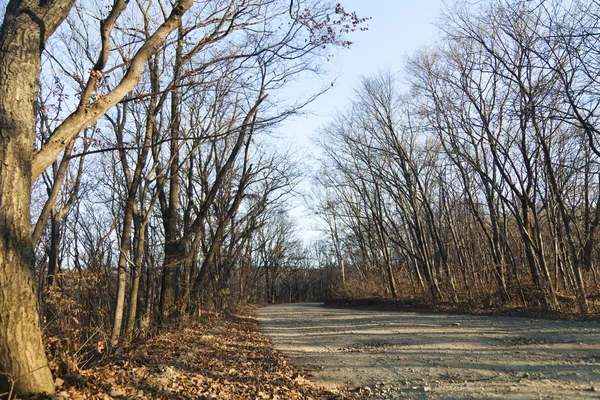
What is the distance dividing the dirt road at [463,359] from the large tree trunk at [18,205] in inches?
162

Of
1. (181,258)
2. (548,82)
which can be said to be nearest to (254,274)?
(181,258)

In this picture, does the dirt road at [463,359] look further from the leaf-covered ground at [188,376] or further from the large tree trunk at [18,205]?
the large tree trunk at [18,205]

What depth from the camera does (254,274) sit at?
46.4 meters

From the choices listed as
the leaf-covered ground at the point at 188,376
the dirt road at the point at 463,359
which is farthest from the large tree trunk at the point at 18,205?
the dirt road at the point at 463,359

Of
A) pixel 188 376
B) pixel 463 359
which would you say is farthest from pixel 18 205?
pixel 463 359

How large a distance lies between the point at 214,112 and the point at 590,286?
46.1 feet

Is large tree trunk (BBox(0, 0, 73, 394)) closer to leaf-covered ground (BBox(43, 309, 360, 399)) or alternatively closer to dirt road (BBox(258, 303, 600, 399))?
leaf-covered ground (BBox(43, 309, 360, 399))

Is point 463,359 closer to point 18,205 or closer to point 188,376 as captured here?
point 188,376

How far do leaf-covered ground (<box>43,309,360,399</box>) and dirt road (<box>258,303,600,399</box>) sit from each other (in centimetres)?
68

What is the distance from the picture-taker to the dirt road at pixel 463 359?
5051 millimetres

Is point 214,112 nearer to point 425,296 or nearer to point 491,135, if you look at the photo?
point 491,135

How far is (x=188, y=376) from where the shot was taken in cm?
554

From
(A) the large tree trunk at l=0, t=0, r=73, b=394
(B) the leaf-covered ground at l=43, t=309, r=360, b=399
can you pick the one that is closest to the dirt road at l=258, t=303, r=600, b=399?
(B) the leaf-covered ground at l=43, t=309, r=360, b=399

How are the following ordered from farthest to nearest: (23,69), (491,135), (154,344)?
(491,135), (154,344), (23,69)
